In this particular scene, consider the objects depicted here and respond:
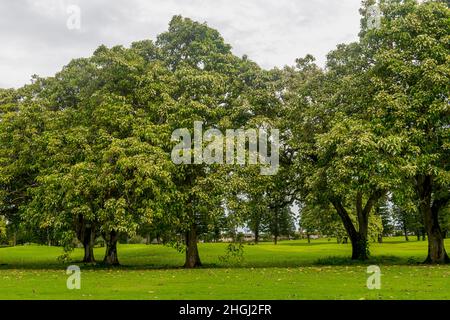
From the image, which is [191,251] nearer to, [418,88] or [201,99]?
[201,99]

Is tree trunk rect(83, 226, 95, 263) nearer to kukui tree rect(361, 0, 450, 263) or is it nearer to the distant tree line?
the distant tree line

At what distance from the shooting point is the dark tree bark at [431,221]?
32.6m

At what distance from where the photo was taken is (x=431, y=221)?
3444cm

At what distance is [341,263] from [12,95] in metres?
29.7

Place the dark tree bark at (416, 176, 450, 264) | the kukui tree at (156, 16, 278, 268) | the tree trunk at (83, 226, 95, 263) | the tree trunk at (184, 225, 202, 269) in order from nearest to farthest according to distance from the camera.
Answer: the kukui tree at (156, 16, 278, 268) < the dark tree bark at (416, 176, 450, 264) < the tree trunk at (184, 225, 202, 269) < the tree trunk at (83, 226, 95, 263)

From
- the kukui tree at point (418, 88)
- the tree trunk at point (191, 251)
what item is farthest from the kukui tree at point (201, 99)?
the kukui tree at point (418, 88)

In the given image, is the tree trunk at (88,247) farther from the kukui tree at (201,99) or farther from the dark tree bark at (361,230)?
the dark tree bark at (361,230)

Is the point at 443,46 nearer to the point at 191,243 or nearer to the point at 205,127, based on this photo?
the point at 205,127

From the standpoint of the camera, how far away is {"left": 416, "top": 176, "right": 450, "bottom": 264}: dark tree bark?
32.6 m

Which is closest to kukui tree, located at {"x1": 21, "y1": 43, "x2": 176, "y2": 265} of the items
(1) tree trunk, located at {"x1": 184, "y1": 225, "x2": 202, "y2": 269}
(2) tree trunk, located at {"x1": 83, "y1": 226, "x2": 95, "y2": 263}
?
(1) tree trunk, located at {"x1": 184, "y1": 225, "x2": 202, "y2": 269}

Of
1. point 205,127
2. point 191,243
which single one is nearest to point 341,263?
point 191,243

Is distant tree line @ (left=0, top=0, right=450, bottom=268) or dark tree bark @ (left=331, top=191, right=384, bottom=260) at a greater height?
distant tree line @ (left=0, top=0, right=450, bottom=268)

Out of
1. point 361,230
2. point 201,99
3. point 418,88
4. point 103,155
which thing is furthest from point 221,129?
point 361,230
